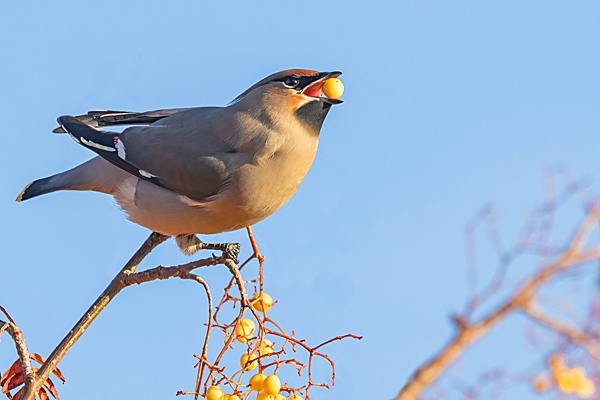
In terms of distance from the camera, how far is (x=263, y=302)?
109 inches

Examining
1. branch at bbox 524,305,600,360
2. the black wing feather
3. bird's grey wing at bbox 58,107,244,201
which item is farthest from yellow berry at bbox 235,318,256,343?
branch at bbox 524,305,600,360

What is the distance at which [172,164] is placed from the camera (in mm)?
3684

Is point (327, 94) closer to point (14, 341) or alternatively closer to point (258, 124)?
point (258, 124)

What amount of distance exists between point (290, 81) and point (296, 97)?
0.09 meters

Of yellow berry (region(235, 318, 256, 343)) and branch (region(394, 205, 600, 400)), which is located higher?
yellow berry (region(235, 318, 256, 343))

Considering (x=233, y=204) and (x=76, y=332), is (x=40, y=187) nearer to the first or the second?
(x=233, y=204)

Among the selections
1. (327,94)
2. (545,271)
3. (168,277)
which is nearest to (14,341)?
(168,277)

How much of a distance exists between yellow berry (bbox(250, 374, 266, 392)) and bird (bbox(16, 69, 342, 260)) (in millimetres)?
1167

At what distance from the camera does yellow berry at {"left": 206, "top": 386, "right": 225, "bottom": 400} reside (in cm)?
240

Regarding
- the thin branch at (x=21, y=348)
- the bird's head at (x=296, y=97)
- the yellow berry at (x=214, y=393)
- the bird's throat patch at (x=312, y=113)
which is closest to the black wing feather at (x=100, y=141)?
the bird's head at (x=296, y=97)

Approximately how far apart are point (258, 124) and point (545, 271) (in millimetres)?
2771

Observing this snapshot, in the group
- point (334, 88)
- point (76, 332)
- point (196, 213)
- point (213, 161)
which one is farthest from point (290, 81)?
point (76, 332)

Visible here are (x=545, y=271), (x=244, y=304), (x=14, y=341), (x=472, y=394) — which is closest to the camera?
(x=545, y=271)

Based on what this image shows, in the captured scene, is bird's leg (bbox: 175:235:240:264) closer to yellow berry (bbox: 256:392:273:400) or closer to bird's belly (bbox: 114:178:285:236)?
bird's belly (bbox: 114:178:285:236)
